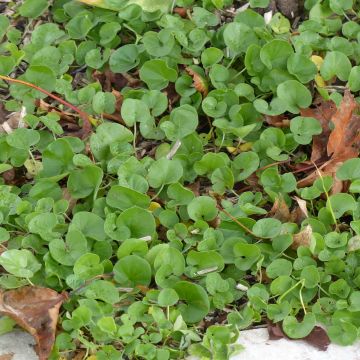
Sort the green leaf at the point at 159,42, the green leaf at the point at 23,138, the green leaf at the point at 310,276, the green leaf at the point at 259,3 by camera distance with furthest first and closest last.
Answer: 1. the green leaf at the point at 259,3
2. the green leaf at the point at 159,42
3. the green leaf at the point at 23,138
4. the green leaf at the point at 310,276

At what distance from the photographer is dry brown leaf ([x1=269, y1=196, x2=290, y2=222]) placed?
2.47 meters

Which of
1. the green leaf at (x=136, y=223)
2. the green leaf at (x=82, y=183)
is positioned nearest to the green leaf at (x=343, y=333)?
the green leaf at (x=136, y=223)

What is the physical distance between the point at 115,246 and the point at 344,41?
1227 millimetres

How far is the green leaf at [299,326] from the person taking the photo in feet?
7.15

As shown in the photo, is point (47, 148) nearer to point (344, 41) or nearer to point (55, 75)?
point (55, 75)

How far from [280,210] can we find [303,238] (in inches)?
5.8

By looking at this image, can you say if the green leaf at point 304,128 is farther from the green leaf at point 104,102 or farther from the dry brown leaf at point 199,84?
the green leaf at point 104,102

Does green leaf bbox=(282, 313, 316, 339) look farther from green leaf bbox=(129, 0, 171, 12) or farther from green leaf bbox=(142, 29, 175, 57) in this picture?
green leaf bbox=(129, 0, 171, 12)

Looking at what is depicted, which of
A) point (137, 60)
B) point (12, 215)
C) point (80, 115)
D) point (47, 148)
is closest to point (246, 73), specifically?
point (137, 60)

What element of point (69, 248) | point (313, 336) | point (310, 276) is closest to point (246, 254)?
point (310, 276)

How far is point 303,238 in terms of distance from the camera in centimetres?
238

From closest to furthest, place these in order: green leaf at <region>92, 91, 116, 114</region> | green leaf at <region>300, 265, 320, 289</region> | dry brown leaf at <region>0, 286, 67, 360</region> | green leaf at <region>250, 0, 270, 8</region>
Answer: dry brown leaf at <region>0, 286, 67, 360</region> < green leaf at <region>300, 265, 320, 289</region> < green leaf at <region>92, 91, 116, 114</region> < green leaf at <region>250, 0, 270, 8</region>

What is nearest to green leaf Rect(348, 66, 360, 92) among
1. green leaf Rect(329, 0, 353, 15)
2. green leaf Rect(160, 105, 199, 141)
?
green leaf Rect(329, 0, 353, 15)

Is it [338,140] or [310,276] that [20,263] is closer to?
[310,276]
